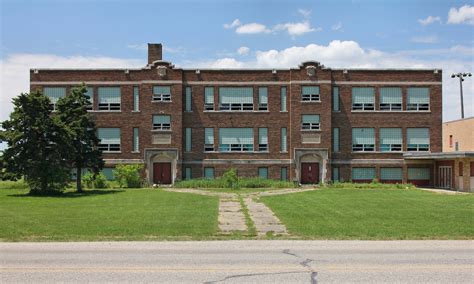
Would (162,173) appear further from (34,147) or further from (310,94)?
(34,147)

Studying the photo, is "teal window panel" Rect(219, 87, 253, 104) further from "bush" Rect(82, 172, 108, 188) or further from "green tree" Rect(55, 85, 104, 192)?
"green tree" Rect(55, 85, 104, 192)

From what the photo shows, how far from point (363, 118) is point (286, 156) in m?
7.78

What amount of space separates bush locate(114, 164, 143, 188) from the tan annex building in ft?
103

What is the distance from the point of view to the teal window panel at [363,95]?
172 feet

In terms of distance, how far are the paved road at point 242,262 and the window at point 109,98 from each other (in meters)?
36.8

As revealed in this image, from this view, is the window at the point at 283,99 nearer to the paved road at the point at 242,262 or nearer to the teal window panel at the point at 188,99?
the teal window panel at the point at 188,99

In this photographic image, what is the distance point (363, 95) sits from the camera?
52.5 m

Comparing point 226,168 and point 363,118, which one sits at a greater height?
point 363,118

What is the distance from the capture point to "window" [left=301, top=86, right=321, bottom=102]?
5147 centimetres

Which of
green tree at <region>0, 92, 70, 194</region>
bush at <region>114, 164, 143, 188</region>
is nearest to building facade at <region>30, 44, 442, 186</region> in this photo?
bush at <region>114, 164, 143, 188</region>

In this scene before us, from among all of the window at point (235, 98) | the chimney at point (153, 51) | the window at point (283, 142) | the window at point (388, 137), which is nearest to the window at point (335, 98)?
the window at point (388, 137)

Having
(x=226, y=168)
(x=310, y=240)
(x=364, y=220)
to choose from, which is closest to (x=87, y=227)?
(x=310, y=240)

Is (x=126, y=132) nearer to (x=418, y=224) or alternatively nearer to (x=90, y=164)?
(x=90, y=164)

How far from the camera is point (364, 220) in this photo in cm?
2264
